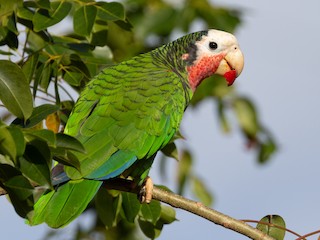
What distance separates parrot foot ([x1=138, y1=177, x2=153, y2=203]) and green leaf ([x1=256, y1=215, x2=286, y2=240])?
421mm

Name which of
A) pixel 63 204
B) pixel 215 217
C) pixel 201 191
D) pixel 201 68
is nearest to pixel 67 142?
pixel 63 204

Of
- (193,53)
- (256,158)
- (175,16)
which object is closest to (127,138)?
(193,53)

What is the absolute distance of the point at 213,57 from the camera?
3.46 metres

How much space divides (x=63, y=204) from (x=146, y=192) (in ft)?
1.36

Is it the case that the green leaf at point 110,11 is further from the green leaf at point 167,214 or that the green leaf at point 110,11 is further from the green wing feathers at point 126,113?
the green leaf at point 167,214

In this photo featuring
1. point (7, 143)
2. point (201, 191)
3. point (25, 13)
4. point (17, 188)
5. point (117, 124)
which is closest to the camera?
point (7, 143)

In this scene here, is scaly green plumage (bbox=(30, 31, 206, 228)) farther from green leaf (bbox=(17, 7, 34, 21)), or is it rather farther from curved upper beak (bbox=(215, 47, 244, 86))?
green leaf (bbox=(17, 7, 34, 21))

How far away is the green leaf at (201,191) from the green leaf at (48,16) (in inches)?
66.5

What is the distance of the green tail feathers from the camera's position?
2.49 m

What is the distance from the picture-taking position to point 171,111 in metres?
3.00

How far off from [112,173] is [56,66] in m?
0.48

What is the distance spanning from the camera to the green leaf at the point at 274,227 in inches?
103

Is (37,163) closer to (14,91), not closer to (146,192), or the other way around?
(14,91)

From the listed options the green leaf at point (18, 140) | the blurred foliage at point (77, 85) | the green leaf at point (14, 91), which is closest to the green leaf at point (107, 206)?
the blurred foliage at point (77, 85)
